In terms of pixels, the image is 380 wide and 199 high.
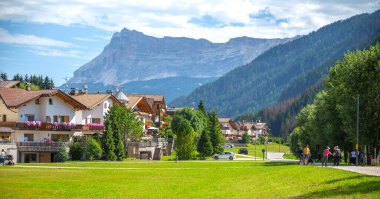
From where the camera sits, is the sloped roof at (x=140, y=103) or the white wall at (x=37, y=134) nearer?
the white wall at (x=37, y=134)

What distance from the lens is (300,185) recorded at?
35.5 metres

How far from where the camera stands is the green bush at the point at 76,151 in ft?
248

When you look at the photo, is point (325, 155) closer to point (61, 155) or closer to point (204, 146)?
point (61, 155)

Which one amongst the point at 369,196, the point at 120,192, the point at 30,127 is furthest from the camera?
the point at 30,127

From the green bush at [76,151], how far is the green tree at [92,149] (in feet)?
2.89

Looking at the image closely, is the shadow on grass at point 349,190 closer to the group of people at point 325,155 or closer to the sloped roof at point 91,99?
the group of people at point 325,155

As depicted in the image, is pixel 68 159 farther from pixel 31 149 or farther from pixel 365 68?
pixel 365 68

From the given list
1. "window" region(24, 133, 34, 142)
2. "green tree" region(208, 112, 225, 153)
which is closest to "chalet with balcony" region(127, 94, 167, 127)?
"green tree" region(208, 112, 225, 153)

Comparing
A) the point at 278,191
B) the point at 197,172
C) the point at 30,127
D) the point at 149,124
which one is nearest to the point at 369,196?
the point at 278,191

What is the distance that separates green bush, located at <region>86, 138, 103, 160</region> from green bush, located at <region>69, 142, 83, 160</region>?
2.90 feet

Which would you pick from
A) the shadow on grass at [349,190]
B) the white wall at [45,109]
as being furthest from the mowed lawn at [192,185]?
the white wall at [45,109]

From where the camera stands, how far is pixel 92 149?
75.3m

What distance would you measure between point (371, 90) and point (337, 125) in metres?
11.2

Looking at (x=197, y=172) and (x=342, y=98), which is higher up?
(x=342, y=98)
